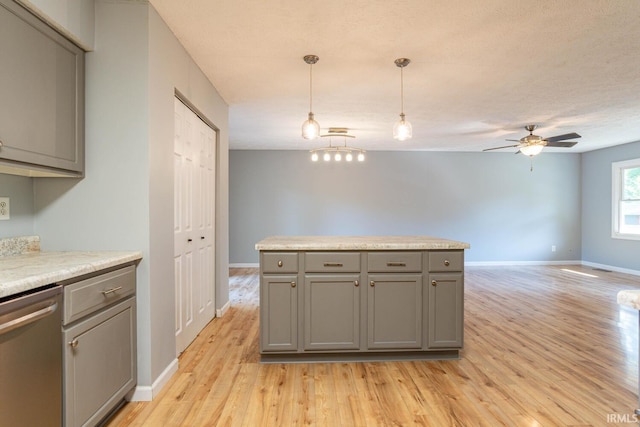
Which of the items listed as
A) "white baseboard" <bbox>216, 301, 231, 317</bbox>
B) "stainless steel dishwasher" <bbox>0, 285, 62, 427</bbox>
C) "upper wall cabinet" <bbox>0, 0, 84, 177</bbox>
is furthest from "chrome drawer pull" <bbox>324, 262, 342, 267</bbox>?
"white baseboard" <bbox>216, 301, 231, 317</bbox>

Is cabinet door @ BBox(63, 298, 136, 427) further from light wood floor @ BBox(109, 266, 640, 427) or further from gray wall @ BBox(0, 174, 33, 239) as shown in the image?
gray wall @ BBox(0, 174, 33, 239)

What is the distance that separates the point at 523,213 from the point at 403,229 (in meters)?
2.74

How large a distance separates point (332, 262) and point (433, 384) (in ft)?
3.59

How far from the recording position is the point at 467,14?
7.10 feet

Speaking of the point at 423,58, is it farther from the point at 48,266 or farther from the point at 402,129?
the point at 48,266

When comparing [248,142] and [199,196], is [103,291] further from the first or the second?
[248,142]

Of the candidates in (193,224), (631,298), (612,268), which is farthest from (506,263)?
(631,298)

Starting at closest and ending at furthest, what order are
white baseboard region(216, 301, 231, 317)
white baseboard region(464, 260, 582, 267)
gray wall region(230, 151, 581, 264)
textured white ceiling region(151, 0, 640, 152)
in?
textured white ceiling region(151, 0, 640, 152) → white baseboard region(216, 301, 231, 317) → gray wall region(230, 151, 581, 264) → white baseboard region(464, 260, 582, 267)

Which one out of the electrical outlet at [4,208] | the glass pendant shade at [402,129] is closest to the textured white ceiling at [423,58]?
the glass pendant shade at [402,129]

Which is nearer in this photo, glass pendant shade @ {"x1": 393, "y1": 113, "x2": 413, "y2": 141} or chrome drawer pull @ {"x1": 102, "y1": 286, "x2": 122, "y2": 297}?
chrome drawer pull @ {"x1": 102, "y1": 286, "x2": 122, "y2": 297}

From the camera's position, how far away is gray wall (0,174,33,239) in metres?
1.83

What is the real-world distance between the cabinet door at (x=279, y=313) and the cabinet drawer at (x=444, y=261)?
1075mm

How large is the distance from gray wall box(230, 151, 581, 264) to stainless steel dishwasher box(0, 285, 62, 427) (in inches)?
223

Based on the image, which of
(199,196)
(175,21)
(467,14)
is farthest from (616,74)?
(199,196)
